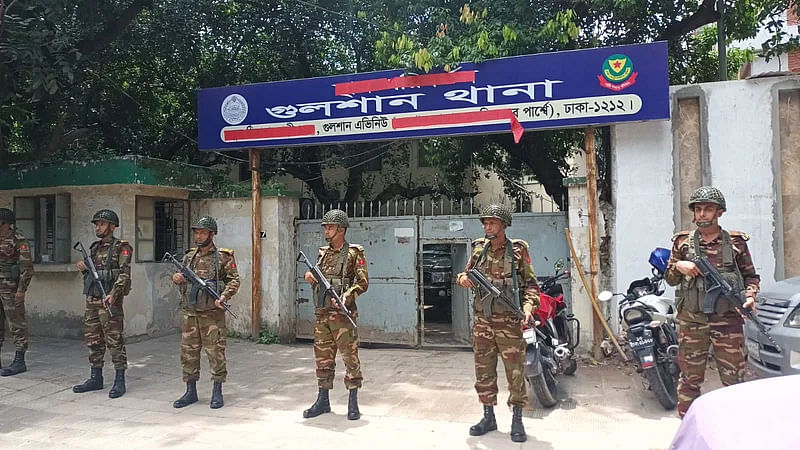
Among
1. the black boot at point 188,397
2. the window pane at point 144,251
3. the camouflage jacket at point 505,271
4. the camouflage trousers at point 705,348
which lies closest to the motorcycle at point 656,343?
the camouflage trousers at point 705,348

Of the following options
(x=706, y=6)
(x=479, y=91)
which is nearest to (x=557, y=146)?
(x=706, y=6)

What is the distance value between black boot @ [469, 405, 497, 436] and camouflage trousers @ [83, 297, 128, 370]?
356cm

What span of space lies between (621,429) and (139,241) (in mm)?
6872

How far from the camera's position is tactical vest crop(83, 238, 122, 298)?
18.4 ft

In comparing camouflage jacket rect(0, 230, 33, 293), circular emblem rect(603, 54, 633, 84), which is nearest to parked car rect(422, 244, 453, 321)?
circular emblem rect(603, 54, 633, 84)

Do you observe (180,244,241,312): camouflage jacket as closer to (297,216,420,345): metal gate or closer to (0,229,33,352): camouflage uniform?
(0,229,33,352): camouflage uniform

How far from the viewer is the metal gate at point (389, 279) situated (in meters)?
7.59

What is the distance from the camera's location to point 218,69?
1067cm

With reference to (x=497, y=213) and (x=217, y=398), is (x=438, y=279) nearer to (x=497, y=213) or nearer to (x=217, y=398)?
(x=217, y=398)

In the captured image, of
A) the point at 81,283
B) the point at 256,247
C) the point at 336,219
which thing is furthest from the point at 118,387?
the point at 81,283

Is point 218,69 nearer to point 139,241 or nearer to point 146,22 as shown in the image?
point 146,22

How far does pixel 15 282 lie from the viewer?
6.43 m

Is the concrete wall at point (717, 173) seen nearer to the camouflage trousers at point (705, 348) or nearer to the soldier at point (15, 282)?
the camouflage trousers at point (705, 348)

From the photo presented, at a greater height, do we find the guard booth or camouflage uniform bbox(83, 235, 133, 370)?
the guard booth
